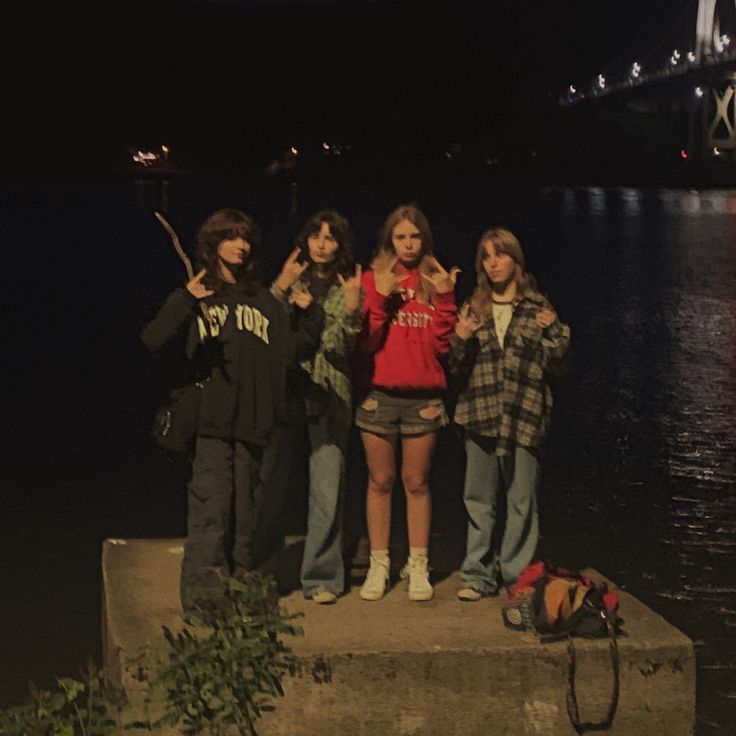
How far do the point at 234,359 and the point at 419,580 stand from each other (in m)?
1.08

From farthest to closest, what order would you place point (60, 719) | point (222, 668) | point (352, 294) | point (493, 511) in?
point (493, 511)
point (352, 294)
point (222, 668)
point (60, 719)

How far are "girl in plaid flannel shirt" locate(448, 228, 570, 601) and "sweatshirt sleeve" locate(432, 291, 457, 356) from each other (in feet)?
0.16

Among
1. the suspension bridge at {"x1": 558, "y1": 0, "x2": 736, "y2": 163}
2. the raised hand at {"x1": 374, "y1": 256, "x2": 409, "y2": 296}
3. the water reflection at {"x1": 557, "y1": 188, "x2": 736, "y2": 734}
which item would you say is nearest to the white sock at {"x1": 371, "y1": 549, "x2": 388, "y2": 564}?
the raised hand at {"x1": 374, "y1": 256, "x2": 409, "y2": 296}

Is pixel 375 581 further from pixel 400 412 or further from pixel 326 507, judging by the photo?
pixel 400 412

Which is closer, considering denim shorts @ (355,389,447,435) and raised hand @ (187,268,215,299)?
raised hand @ (187,268,215,299)

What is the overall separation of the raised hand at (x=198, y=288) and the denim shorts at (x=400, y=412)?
74 centimetres

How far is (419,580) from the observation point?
19.7ft

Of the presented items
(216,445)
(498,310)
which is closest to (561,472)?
(498,310)

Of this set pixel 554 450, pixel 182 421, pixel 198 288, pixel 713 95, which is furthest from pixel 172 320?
pixel 713 95

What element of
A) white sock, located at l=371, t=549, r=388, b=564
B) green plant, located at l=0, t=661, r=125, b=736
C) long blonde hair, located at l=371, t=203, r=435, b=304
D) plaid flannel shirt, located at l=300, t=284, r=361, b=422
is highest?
long blonde hair, located at l=371, t=203, r=435, b=304

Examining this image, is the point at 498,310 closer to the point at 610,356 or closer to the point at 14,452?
the point at 14,452

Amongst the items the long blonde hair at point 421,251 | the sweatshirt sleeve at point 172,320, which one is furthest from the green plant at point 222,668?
the long blonde hair at point 421,251

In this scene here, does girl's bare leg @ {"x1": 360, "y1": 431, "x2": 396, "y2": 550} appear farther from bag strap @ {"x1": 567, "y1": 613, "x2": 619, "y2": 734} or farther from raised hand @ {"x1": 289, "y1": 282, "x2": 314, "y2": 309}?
bag strap @ {"x1": 567, "y1": 613, "x2": 619, "y2": 734}

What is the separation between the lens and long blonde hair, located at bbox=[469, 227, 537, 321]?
6.04m
